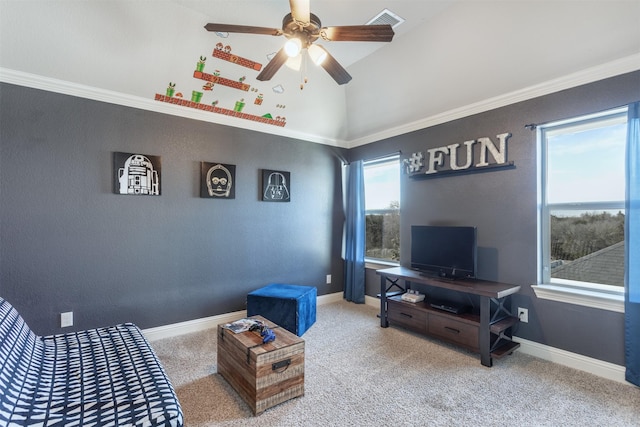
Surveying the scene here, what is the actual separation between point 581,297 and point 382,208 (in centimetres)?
240

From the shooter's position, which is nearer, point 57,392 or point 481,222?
point 57,392

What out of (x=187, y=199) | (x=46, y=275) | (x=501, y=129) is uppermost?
(x=501, y=129)

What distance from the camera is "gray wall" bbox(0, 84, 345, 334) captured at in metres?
2.54

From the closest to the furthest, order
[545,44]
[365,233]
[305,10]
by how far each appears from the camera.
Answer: [305,10] < [545,44] < [365,233]

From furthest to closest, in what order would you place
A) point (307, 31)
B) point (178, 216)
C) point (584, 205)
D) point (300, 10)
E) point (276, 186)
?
1. point (276, 186)
2. point (178, 216)
3. point (584, 205)
4. point (307, 31)
5. point (300, 10)

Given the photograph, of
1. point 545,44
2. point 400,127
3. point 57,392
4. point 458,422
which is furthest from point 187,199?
point 545,44

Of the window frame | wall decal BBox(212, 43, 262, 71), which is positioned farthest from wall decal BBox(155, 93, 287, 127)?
the window frame

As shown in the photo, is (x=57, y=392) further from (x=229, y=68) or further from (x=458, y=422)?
(x=229, y=68)

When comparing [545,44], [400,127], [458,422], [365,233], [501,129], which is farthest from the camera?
[365,233]

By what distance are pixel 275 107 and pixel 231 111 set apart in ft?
1.73

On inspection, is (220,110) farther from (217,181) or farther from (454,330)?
(454,330)

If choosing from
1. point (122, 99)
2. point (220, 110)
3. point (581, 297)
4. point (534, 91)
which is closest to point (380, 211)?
point (534, 91)

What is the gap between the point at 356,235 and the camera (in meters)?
4.33

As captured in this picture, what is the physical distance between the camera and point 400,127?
12.7 feet
